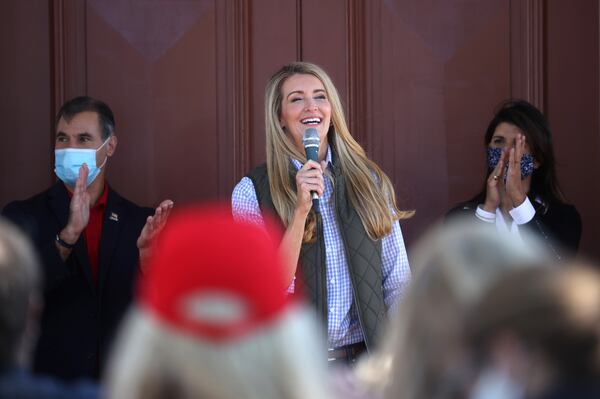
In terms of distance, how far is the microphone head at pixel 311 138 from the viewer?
12.9 feet

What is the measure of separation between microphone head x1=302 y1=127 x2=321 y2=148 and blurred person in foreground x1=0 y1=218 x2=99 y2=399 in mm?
2081

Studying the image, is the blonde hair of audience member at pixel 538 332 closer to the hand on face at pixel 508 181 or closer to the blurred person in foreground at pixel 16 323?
the blurred person in foreground at pixel 16 323

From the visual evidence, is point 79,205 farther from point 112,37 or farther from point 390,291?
point 390,291

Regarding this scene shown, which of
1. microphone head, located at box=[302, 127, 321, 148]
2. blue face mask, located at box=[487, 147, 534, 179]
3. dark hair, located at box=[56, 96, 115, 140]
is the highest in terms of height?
dark hair, located at box=[56, 96, 115, 140]

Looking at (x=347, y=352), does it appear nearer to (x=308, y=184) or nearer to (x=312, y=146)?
(x=308, y=184)

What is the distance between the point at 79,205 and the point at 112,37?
1.01 m

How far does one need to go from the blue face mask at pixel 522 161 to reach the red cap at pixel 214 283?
318 cm

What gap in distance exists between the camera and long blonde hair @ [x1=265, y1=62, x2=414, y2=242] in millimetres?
4043

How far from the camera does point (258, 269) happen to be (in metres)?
1.54

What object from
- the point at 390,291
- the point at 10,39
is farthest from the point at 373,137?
the point at 10,39

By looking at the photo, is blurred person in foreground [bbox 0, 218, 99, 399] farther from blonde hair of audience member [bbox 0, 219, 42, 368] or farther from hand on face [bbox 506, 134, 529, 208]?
hand on face [bbox 506, 134, 529, 208]

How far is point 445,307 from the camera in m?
1.63

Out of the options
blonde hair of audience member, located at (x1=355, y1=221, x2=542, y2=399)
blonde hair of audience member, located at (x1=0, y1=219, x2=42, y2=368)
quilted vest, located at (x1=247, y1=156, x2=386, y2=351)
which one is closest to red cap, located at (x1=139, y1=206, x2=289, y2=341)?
blonde hair of audience member, located at (x1=355, y1=221, x2=542, y2=399)

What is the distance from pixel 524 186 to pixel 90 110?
197cm
